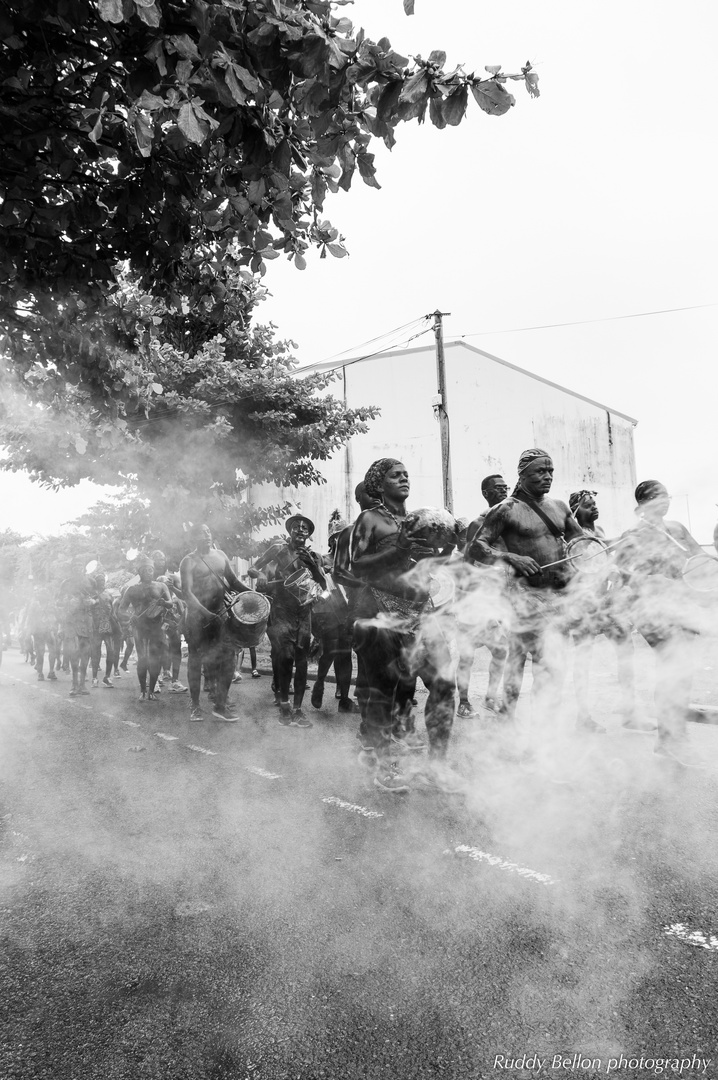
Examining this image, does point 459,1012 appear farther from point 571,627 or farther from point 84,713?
point 84,713

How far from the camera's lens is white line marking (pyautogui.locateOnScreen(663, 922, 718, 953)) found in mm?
2401

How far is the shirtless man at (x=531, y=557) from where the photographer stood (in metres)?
4.91

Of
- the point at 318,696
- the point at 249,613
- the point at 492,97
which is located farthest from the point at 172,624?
the point at 492,97

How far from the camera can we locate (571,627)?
5.21 m

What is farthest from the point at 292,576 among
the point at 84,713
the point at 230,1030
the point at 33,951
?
the point at 230,1030

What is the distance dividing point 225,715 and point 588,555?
4.46 m

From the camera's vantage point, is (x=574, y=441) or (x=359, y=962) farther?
(x=574, y=441)

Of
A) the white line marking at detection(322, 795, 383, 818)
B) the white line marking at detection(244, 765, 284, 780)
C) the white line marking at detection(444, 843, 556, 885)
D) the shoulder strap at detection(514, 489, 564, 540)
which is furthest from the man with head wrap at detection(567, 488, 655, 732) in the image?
the white line marking at detection(244, 765, 284, 780)

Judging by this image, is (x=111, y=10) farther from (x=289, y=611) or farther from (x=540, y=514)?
(x=289, y=611)

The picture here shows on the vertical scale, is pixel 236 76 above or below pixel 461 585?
above

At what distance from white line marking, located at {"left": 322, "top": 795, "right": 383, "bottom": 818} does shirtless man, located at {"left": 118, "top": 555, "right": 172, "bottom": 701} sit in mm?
5940

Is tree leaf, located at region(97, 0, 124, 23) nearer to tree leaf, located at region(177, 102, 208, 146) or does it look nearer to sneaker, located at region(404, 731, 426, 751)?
tree leaf, located at region(177, 102, 208, 146)

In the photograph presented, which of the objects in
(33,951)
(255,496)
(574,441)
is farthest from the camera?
(255,496)

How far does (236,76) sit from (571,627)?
4.11 m
